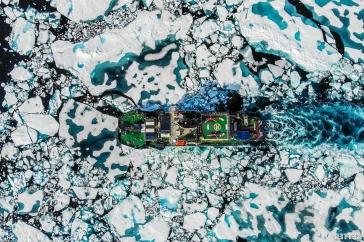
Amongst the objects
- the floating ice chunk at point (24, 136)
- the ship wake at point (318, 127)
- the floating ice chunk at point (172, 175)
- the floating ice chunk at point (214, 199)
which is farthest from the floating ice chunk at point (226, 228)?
the floating ice chunk at point (24, 136)

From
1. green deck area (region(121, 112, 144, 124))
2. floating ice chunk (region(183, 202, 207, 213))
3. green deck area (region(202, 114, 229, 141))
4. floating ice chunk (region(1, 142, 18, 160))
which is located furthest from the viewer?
floating ice chunk (region(1, 142, 18, 160))

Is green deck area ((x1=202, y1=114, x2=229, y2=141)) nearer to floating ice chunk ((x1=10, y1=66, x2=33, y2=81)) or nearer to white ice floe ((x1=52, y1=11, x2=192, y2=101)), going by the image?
white ice floe ((x1=52, y1=11, x2=192, y2=101))

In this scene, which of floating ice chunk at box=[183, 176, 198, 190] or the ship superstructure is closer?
the ship superstructure

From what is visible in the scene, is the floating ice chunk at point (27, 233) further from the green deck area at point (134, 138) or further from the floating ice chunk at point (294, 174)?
the floating ice chunk at point (294, 174)

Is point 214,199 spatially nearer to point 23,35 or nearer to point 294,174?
point 294,174

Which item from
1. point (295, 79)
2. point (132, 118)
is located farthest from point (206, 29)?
point (132, 118)

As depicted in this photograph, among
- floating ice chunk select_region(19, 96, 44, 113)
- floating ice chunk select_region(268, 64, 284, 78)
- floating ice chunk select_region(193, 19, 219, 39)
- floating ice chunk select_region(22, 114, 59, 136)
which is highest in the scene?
floating ice chunk select_region(193, 19, 219, 39)

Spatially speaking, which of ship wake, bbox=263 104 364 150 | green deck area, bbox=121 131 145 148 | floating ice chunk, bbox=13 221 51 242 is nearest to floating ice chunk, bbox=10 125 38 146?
floating ice chunk, bbox=13 221 51 242
